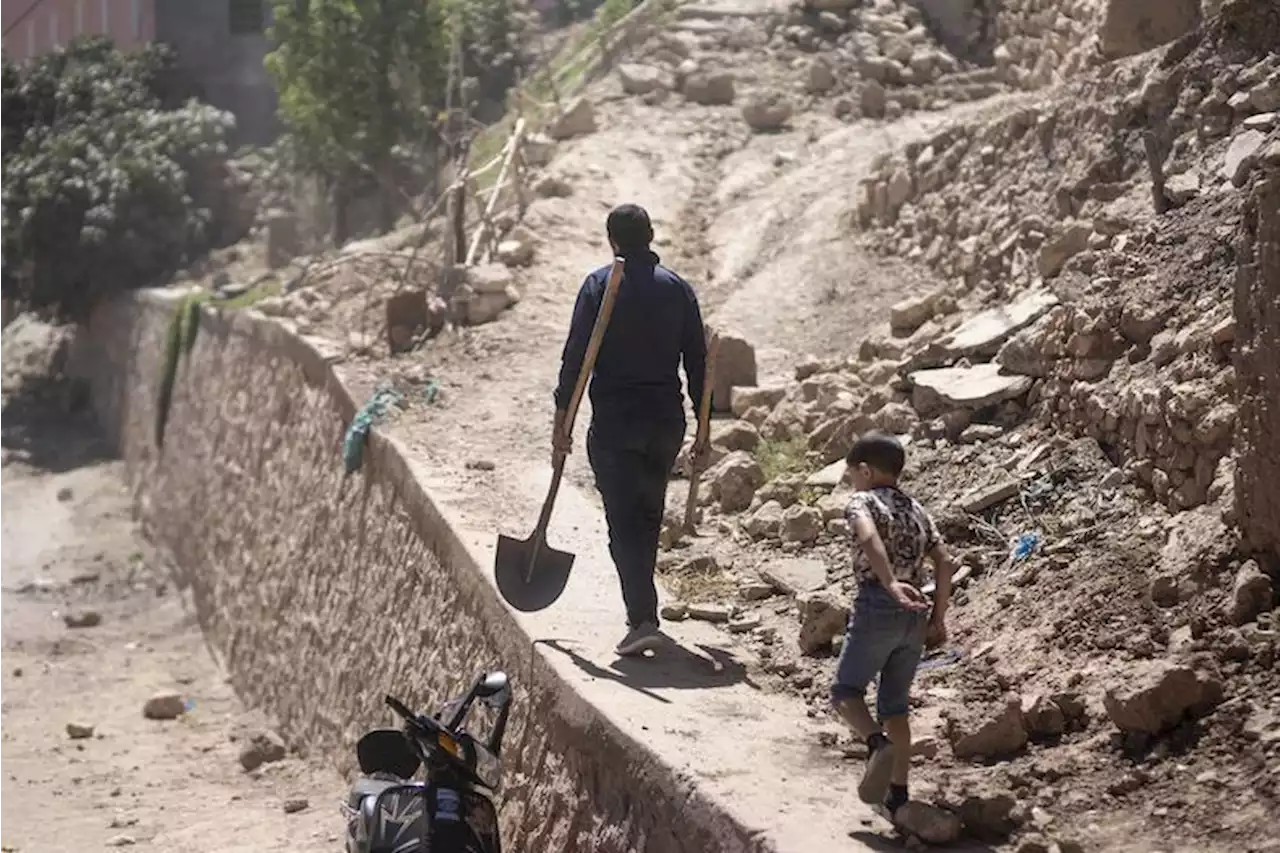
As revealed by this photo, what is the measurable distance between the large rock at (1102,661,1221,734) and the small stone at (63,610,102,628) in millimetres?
11441

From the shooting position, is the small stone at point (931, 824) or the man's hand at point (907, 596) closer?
the small stone at point (931, 824)

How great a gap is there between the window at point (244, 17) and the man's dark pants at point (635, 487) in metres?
22.7

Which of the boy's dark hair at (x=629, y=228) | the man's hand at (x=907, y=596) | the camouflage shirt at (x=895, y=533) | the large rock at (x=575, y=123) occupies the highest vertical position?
the boy's dark hair at (x=629, y=228)

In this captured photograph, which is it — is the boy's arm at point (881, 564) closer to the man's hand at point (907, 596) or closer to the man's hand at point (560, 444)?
the man's hand at point (907, 596)

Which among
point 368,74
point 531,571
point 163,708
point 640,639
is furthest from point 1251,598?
point 368,74

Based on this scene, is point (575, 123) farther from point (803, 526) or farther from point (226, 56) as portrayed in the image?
point (226, 56)

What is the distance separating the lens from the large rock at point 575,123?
1490 cm

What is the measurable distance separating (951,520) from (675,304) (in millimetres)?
1287

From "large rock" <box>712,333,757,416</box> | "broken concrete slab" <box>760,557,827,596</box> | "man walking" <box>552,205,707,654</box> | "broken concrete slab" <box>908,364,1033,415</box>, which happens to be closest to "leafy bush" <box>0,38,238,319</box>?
"large rock" <box>712,333,757,416</box>

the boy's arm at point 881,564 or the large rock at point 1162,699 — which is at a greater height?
the boy's arm at point 881,564

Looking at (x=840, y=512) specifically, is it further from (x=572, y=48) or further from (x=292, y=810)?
(x=572, y=48)

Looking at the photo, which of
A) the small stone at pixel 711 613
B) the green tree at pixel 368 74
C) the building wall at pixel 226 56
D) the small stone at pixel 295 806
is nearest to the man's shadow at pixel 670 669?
the small stone at pixel 711 613

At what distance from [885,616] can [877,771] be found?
1.18 ft

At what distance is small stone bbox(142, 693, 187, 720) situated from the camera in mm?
11391
